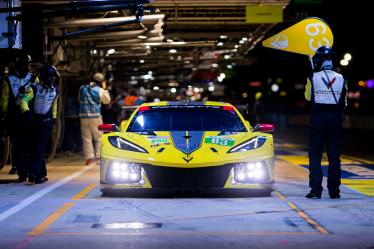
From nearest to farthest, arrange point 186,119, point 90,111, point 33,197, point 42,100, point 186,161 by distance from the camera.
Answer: point 186,161
point 33,197
point 186,119
point 42,100
point 90,111

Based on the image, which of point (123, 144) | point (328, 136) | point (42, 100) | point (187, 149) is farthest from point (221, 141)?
point (42, 100)

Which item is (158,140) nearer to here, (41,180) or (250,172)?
(250,172)

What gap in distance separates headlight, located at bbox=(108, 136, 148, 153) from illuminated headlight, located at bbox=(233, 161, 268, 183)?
3.86 ft

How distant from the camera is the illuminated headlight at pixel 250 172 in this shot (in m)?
11.2

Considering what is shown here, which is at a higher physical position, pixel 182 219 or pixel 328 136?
pixel 328 136

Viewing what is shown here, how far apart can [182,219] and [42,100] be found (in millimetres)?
5171

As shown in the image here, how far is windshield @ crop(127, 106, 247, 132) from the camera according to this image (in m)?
12.4

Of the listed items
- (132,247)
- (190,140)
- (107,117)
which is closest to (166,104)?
(190,140)

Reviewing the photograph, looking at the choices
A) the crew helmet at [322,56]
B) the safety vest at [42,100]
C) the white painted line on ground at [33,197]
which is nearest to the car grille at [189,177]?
the white painted line on ground at [33,197]

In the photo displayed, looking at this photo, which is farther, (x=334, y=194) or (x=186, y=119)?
(x=186, y=119)

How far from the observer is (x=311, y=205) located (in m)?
10.6

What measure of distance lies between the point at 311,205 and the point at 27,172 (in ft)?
17.2

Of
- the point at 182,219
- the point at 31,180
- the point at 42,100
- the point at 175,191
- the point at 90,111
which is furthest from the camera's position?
the point at 90,111

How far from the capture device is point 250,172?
11258 millimetres
